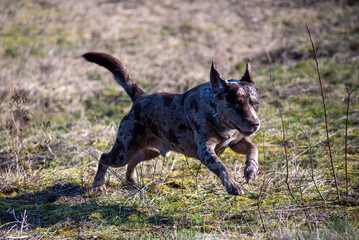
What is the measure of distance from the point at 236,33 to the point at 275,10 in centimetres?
290

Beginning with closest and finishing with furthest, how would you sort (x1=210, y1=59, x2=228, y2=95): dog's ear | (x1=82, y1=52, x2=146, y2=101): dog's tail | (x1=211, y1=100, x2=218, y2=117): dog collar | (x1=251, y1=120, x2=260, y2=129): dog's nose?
1. (x1=251, y1=120, x2=260, y2=129): dog's nose
2. (x1=210, y1=59, x2=228, y2=95): dog's ear
3. (x1=211, y1=100, x2=218, y2=117): dog collar
4. (x1=82, y1=52, x2=146, y2=101): dog's tail

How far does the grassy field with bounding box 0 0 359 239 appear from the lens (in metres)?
3.90

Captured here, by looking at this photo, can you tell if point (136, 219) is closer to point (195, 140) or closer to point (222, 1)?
Answer: point (195, 140)

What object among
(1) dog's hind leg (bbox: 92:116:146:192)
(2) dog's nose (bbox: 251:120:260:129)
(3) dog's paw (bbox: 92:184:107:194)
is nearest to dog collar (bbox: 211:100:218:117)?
(2) dog's nose (bbox: 251:120:260:129)

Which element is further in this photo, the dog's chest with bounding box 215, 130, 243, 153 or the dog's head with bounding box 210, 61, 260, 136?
the dog's chest with bounding box 215, 130, 243, 153

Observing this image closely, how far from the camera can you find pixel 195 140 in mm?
4312

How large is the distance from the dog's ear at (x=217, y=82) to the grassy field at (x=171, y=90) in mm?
827

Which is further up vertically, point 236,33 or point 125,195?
point 236,33

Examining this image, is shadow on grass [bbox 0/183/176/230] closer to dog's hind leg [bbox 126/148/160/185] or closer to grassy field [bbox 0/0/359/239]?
grassy field [bbox 0/0/359/239]

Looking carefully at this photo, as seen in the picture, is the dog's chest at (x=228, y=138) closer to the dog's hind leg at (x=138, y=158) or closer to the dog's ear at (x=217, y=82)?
the dog's ear at (x=217, y=82)

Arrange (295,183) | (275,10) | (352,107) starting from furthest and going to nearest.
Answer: (275,10)
(352,107)
(295,183)

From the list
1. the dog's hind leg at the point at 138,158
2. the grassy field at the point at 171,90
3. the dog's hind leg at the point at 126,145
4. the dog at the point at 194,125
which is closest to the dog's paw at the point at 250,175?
the dog at the point at 194,125

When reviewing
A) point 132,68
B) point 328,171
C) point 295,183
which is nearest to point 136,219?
point 295,183

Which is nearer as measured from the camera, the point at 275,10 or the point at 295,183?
the point at 295,183
